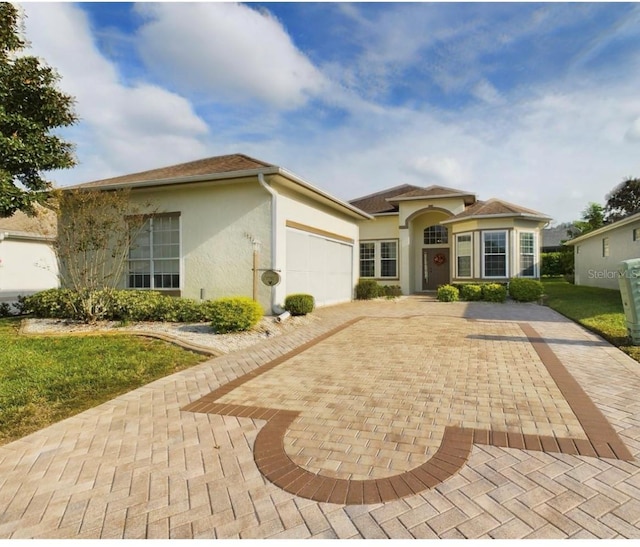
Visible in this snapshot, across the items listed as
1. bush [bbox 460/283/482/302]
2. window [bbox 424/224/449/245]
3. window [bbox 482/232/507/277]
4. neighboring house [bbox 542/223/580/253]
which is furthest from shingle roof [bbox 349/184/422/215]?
neighboring house [bbox 542/223/580/253]

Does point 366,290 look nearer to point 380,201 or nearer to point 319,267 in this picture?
point 319,267

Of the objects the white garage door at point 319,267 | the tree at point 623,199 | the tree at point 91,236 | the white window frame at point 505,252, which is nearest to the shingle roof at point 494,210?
the white window frame at point 505,252

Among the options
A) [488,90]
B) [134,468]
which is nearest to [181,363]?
[134,468]

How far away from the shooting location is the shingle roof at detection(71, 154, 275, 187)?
36.3 ft

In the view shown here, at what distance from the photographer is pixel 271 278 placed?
10.3m

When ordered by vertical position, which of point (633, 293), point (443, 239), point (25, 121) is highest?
point (25, 121)

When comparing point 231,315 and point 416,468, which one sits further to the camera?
point 231,315

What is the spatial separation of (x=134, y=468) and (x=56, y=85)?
41.6ft

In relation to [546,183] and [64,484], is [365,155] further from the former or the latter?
[64,484]

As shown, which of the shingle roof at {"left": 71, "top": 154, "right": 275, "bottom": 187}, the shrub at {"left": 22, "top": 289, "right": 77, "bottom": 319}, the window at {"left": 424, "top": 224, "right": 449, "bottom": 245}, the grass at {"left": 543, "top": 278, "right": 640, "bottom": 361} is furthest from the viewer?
the window at {"left": 424, "top": 224, "right": 449, "bottom": 245}

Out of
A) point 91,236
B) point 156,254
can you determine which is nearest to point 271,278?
point 156,254

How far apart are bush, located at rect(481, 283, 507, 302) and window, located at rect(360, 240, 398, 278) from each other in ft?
17.0

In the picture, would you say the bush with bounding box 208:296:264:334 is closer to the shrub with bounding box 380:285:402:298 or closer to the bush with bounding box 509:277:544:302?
the shrub with bounding box 380:285:402:298

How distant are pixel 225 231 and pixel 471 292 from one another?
→ 1098cm
